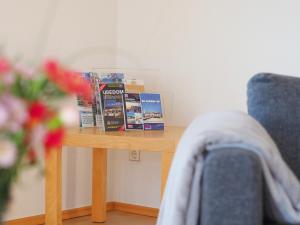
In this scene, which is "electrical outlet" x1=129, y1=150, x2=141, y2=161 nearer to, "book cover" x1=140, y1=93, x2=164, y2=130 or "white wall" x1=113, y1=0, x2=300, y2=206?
"white wall" x1=113, y1=0, x2=300, y2=206

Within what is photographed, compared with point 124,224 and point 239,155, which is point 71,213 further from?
point 239,155

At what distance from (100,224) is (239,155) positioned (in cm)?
168

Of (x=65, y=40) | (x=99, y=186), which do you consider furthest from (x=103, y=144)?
(x=65, y=40)

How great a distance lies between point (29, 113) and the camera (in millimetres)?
514

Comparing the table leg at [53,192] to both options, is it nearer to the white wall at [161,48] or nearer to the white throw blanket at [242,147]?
the white wall at [161,48]

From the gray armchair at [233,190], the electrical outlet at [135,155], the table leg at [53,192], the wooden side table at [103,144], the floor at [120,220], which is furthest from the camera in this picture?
the electrical outlet at [135,155]

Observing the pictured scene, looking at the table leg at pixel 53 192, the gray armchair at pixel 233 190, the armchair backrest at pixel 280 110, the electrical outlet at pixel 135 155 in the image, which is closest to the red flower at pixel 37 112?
the gray armchair at pixel 233 190

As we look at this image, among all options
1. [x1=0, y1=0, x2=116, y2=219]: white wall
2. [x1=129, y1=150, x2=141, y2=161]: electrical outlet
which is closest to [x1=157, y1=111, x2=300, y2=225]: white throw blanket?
[x1=0, y1=0, x2=116, y2=219]: white wall

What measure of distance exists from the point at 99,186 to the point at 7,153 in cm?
228

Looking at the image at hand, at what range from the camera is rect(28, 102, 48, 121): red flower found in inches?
20.2

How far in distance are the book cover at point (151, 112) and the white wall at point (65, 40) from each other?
407 mm

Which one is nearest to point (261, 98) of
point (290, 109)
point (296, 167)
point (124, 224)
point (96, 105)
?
point (290, 109)

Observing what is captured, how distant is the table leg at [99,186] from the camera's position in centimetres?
274

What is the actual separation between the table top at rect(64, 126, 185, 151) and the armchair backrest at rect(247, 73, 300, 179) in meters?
0.56
